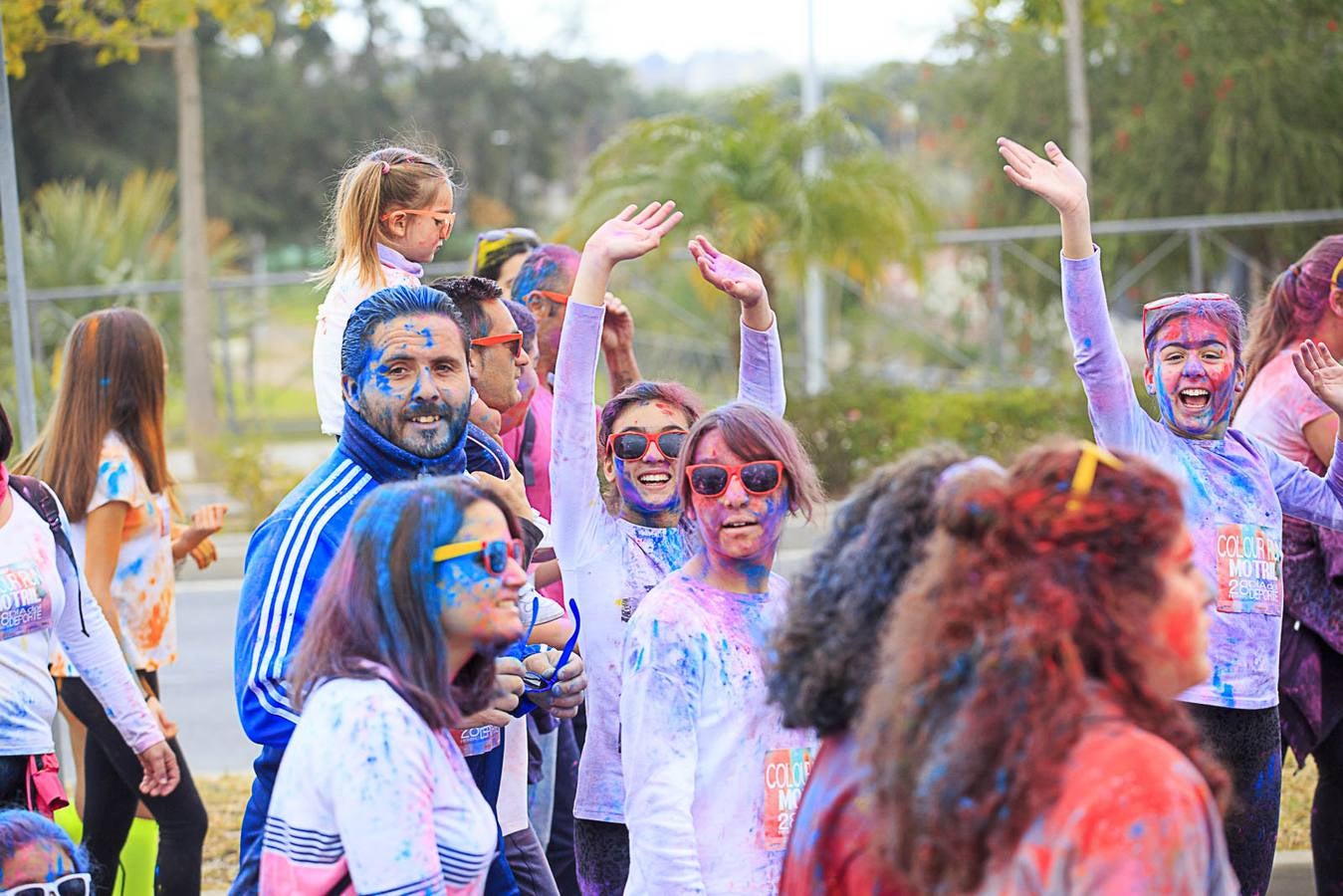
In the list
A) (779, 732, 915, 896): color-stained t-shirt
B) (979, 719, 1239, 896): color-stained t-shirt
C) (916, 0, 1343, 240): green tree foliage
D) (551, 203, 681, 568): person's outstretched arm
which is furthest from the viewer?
(916, 0, 1343, 240): green tree foliage

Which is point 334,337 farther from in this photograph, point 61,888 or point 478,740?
point 61,888

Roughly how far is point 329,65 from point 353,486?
31.8 m

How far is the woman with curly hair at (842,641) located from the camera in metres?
2.03

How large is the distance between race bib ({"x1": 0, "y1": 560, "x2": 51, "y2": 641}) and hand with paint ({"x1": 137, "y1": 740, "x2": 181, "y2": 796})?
573 millimetres

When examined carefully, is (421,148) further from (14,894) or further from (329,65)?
(329,65)

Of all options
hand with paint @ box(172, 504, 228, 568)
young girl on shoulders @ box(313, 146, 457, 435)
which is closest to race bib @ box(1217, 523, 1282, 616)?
young girl on shoulders @ box(313, 146, 457, 435)

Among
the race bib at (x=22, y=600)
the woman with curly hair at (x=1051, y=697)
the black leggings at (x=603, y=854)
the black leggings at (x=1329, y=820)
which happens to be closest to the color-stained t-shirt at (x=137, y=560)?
the race bib at (x=22, y=600)

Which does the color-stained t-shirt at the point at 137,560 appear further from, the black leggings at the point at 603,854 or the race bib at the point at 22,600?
the black leggings at the point at 603,854

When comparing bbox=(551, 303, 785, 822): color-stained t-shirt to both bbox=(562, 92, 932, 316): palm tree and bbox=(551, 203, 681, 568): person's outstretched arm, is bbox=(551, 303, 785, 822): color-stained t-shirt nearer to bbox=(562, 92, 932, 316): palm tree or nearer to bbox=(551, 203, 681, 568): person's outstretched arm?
bbox=(551, 203, 681, 568): person's outstretched arm

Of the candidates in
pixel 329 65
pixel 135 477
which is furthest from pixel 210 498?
pixel 329 65

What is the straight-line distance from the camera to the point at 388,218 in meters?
4.00

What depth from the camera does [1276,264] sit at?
16.9 meters

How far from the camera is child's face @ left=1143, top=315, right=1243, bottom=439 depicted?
368cm

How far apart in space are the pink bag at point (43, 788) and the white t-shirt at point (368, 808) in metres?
1.53
